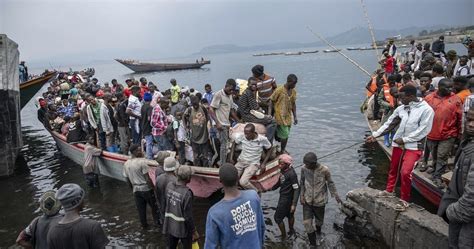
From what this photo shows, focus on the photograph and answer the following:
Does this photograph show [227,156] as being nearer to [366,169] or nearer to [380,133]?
[380,133]

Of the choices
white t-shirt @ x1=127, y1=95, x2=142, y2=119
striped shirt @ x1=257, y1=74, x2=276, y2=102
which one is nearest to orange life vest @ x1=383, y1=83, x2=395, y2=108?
striped shirt @ x1=257, y1=74, x2=276, y2=102

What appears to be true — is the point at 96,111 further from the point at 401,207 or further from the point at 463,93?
the point at 463,93

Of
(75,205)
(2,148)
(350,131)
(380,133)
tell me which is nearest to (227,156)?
→ (380,133)

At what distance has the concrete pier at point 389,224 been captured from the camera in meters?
5.20

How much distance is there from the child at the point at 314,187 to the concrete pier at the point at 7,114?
1088cm

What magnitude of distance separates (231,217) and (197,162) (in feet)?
16.9

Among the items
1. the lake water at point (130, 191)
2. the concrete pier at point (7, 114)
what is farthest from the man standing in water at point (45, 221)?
the concrete pier at point (7, 114)

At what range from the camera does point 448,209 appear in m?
3.96

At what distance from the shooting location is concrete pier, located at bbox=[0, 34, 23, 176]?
39.2 ft

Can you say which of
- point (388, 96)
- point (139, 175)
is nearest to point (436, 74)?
point (388, 96)

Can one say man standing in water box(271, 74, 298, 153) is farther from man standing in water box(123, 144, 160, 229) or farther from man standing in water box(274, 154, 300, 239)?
man standing in water box(123, 144, 160, 229)

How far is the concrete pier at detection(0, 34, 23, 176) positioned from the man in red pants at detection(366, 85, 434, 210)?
11856 millimetres

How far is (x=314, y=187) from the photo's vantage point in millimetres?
6035

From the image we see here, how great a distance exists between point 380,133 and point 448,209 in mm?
2674
